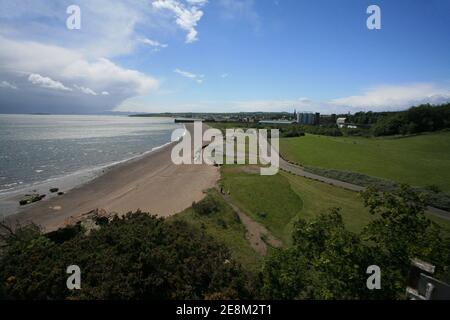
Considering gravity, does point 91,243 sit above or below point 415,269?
below

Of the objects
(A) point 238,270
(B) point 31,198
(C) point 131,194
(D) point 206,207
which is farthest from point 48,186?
(A) point 238,270

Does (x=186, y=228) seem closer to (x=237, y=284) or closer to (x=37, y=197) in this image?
(x=237, y=284)

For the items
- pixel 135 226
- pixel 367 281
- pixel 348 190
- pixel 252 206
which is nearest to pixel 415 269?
pixel 367 281

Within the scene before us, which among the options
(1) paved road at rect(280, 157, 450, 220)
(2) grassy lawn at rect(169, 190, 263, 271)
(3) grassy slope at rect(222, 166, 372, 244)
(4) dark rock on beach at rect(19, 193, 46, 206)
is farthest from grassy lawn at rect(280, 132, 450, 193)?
(4) dark rock on beach at rect(19, 193, 46, 206)

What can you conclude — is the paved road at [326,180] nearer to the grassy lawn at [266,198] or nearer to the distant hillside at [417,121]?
the grassy lawn at [266,198]

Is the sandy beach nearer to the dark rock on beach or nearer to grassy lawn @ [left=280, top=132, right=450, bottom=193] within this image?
the dark rock on beach
